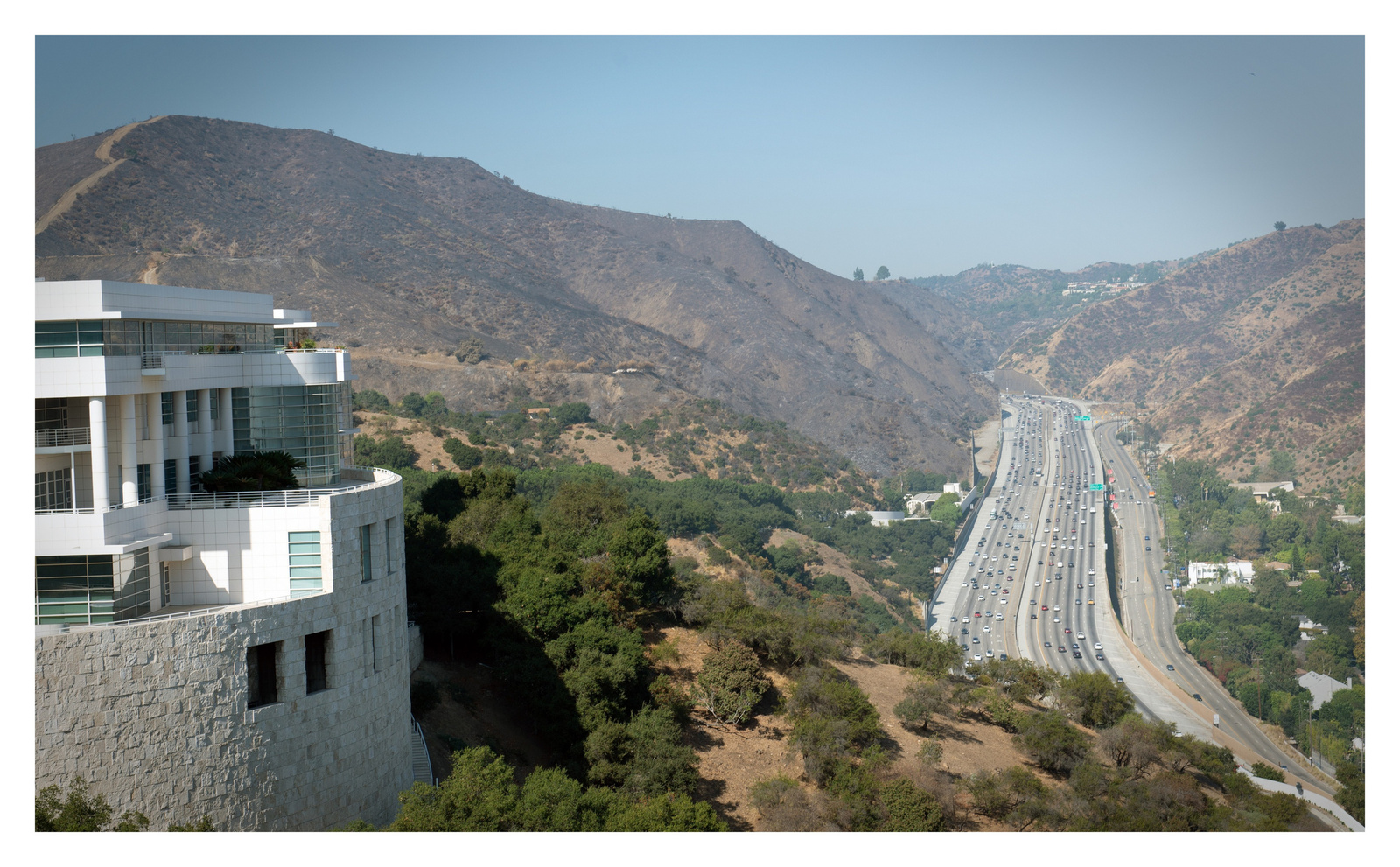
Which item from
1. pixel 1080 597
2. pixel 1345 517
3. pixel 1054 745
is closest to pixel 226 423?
pixel 1054 745

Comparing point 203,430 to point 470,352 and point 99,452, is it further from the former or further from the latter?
point 470,352

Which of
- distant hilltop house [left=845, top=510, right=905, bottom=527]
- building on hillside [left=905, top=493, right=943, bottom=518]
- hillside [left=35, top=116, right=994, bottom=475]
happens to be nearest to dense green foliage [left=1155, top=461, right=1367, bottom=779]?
building on hillside [left=905, top=493, right=943, bottom=518]

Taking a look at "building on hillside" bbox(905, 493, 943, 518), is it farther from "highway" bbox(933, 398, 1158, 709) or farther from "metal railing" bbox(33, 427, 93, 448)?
"metal railing" bbox(33, 427, 93, 448)

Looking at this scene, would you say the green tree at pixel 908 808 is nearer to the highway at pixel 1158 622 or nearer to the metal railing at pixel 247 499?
the metal railing at pixel 247 499

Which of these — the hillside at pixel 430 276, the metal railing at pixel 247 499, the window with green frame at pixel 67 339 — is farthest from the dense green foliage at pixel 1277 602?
the window with green frame at pixel 67 339

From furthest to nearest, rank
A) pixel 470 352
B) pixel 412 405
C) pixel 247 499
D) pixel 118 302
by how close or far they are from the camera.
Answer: pixel 470 352 → pixel 412 405 → pixel 247 499 → pixel 118 302

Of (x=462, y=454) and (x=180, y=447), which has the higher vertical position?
(x=180, y=447)
